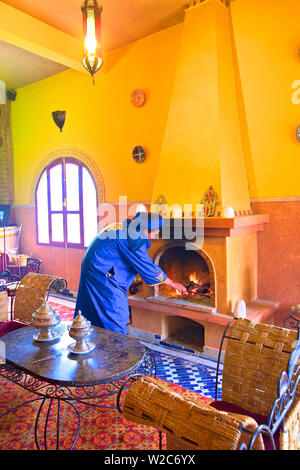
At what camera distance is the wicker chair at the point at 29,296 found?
332 cm

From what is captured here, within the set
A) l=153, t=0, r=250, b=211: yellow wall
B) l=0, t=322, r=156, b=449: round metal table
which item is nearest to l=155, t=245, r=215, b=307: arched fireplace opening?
l=153, t=0, r=250, b=211: yellow wall

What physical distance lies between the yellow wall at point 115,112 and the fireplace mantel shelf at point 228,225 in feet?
5.62

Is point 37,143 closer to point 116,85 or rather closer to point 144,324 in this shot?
point 116,85

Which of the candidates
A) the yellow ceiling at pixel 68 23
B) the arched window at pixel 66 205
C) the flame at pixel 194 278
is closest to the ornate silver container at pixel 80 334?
the flame at pixel 194 278

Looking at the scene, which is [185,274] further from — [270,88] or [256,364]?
[256,364]

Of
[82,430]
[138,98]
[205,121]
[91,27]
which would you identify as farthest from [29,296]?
[138,98]

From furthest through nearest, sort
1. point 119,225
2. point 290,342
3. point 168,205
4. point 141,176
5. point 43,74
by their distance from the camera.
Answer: point 43,74 → point 141,176 → point 168,205 → point 119,225 → point 290,342

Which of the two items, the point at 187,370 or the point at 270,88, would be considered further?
the point at 270,88

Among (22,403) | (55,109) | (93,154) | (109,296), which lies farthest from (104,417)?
(55,109)

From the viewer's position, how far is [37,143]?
23.0 ft

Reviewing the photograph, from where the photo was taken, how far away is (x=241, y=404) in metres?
2.04

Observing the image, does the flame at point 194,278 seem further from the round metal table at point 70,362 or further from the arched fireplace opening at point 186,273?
the round metal table at point 70,362

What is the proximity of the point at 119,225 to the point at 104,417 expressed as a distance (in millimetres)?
1651

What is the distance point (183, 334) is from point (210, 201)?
1.77 meters
